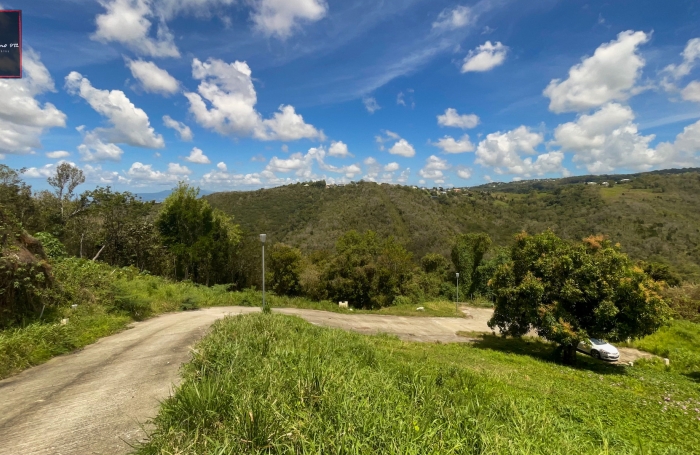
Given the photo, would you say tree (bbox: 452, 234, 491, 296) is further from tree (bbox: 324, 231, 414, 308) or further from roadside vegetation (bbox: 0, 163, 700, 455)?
tree (bbox: 324, 231, 414, 308)

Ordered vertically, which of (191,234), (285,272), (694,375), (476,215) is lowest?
(694,375)

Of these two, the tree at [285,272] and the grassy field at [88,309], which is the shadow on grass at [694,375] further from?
the tree at [285,272]

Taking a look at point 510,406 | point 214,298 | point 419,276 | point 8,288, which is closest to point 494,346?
point 510,406

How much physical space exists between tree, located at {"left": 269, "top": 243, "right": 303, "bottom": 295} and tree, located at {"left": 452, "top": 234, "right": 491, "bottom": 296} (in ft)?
68.6

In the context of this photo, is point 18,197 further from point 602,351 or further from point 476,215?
point 476,215

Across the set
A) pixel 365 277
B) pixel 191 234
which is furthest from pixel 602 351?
pixel 191 234

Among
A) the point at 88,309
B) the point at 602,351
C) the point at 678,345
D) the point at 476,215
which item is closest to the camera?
the point at 88,309

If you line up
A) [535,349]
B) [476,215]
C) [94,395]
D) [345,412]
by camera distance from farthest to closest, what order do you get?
[476,215] < [535,349] < [94,395] < [345,412]

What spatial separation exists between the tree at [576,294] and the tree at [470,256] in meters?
28.7

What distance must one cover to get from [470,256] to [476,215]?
59303mm

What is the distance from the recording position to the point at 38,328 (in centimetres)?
686

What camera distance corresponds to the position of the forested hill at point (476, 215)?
65.2m

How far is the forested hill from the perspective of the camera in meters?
65.2

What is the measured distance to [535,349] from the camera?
15023 millimetres
